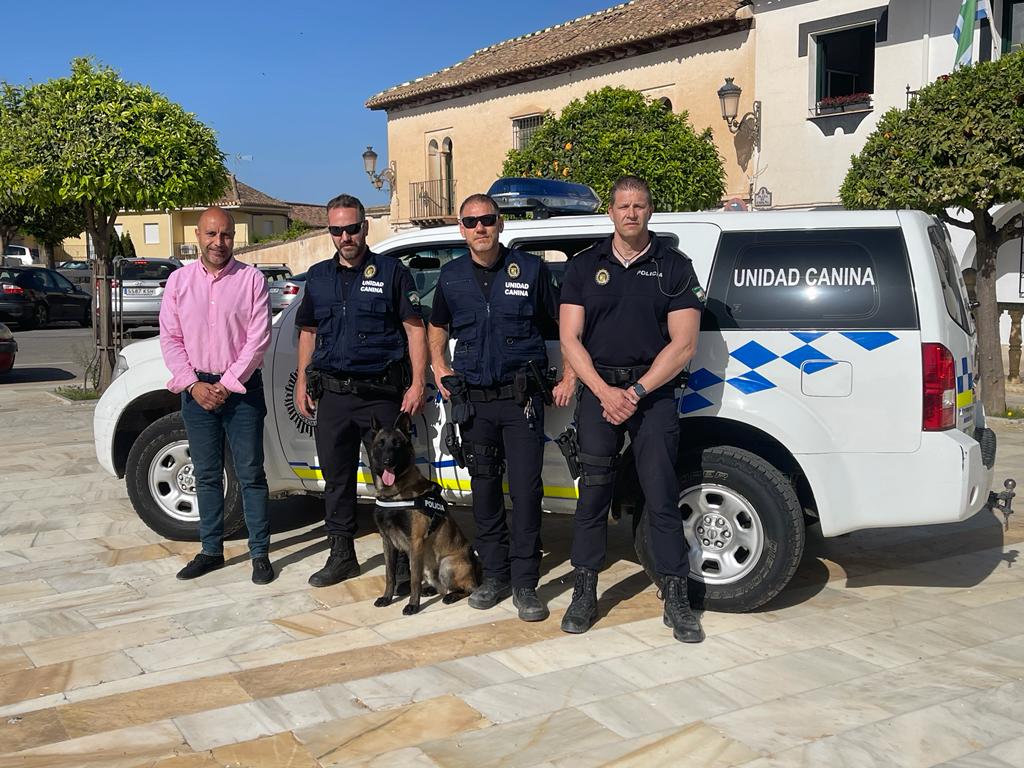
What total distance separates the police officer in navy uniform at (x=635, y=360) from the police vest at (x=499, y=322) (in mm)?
225

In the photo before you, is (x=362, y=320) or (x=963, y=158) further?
(x=963, y=158)

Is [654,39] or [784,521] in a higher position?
[654,39]

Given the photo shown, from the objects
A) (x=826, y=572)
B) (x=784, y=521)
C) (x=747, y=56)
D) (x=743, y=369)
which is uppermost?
(x=747, y=56)

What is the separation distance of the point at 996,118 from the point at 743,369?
22.1 feet

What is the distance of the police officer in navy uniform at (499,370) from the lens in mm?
4785

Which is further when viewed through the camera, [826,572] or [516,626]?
[826,572]

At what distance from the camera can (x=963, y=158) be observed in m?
10.2

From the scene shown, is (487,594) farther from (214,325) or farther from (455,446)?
(214,325)

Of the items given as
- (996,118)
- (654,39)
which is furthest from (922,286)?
(654,39)

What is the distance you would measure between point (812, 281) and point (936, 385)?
71 cm

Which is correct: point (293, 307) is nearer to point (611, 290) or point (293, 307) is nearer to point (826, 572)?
point (611, 290)

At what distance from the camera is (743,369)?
4805 millimetres

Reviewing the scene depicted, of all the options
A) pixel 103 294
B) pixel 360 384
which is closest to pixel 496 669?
pixel 360 384

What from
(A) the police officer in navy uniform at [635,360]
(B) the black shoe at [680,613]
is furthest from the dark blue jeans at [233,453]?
(B) the black shoe at [680,613]
